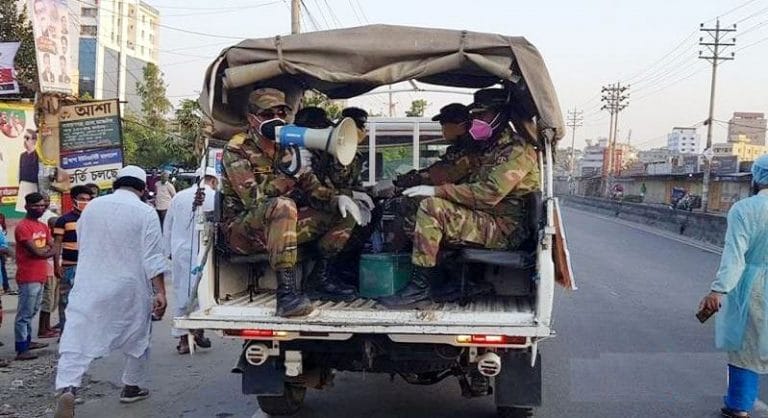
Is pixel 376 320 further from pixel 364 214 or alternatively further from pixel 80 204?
pixel 80 204

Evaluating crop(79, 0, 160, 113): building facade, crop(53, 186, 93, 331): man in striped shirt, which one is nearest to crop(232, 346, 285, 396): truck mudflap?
crop(53, 186, 93, 331): man in striped shirt

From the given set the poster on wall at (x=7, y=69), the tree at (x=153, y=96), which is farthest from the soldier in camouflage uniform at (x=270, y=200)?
the tree at (x=153, y=96)

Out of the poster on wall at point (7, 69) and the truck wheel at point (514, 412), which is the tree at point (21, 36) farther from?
the truck wheel at point (514, 412)

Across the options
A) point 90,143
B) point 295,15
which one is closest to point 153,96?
point 295,15

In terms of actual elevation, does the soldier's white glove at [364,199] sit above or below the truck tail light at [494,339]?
above

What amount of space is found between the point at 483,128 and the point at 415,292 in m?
1.26

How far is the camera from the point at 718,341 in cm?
531

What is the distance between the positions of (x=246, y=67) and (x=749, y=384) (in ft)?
13.1

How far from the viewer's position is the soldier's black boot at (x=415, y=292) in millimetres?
4715

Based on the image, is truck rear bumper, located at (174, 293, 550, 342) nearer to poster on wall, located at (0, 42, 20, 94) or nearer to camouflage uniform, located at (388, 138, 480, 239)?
camouflage uniform, located at (388, 138, 480, 239)

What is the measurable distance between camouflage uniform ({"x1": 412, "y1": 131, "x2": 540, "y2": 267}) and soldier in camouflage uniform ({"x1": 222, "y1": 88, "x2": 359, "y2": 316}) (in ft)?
2.02

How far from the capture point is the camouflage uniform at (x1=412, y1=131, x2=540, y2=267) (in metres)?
4.68

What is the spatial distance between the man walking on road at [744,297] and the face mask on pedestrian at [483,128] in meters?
1.74

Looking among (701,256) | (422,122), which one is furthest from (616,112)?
(422,122)
